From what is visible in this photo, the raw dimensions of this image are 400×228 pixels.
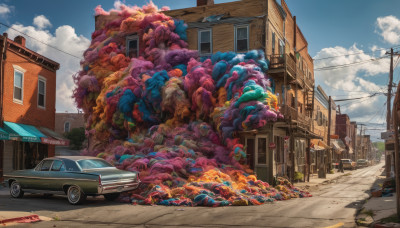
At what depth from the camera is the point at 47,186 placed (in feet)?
45.2

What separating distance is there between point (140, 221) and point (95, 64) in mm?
19087

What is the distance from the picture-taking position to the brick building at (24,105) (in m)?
20.4

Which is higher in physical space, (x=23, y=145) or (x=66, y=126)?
(x=66, y=126)

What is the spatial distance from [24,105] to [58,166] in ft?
34.4

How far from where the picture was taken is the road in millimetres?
9586

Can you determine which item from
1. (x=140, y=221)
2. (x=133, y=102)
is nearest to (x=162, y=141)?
(x=133, y=102)

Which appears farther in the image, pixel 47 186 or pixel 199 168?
pixel 199 168

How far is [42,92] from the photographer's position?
977 inches

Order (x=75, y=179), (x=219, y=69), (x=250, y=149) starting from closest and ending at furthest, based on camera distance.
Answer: (x=75, y=179), (x=250, y=149), (x=219, y=69)

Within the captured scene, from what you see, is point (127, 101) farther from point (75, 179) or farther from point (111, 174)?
point (75, 179)

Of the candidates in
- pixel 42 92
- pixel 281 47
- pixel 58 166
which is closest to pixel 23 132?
pixel 42 92

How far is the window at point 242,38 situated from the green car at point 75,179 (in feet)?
43.5

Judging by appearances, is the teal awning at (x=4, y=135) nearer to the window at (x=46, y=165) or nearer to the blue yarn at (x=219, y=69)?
the window at (x=46, y=165)

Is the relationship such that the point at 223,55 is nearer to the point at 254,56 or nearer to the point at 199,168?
the point at 254,56
